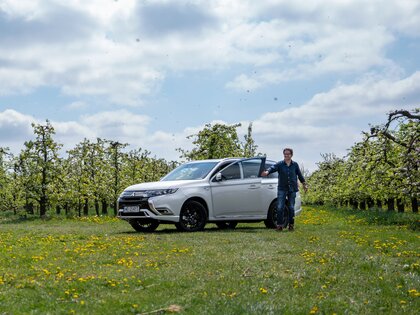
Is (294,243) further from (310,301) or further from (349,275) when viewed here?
(310,301)

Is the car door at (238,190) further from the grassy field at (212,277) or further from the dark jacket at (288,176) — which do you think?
the grassy field at (212,277)

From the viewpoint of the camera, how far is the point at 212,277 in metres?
8.10

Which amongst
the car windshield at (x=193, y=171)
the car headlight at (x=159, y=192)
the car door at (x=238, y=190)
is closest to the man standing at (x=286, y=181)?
the car door at (x=238, y=190)

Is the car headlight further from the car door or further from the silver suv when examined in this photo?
the car door

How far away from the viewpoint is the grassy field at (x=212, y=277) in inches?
252

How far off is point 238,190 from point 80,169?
93.4ft

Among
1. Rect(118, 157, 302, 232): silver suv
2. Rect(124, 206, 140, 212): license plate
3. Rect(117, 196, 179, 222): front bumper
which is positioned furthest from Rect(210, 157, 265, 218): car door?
Rect(124, 206, 140, 212): license plate

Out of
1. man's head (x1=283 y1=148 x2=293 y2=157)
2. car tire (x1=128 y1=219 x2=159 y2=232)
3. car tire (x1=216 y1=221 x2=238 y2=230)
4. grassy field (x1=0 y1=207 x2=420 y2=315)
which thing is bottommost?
grassy field (x1=0 y1=207 x2=420 y2=315)

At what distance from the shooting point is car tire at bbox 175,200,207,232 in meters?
15.9

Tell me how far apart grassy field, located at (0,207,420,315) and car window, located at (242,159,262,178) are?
443 cm

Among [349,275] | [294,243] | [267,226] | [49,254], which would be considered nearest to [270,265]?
[349,275]

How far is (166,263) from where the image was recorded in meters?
9.56

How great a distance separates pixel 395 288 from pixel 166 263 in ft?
12.8

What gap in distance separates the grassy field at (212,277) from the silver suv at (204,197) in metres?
2.52
